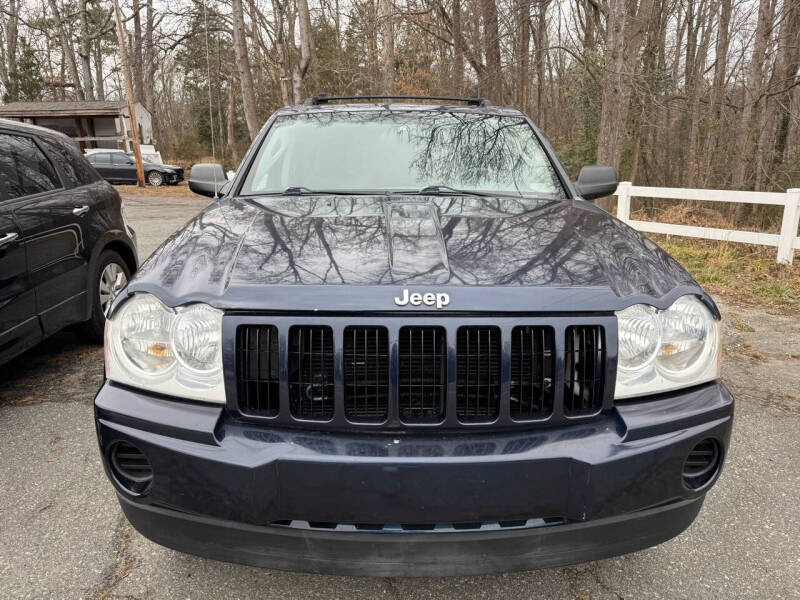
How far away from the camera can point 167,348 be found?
1.83 meters

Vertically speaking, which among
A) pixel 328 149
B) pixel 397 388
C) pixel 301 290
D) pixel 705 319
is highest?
pixel 328 149

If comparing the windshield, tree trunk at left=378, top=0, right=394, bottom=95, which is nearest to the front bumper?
the windshield

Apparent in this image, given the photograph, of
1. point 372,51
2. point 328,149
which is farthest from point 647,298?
point 372,51

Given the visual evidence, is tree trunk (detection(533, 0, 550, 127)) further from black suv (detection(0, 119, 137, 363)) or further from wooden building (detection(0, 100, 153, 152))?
wooden building (detection(0, 100, 153, 152))

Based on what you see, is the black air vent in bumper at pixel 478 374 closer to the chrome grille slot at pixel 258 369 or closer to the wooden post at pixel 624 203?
the chrome grille slot at pixel 258 369

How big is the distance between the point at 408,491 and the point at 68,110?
106 ft

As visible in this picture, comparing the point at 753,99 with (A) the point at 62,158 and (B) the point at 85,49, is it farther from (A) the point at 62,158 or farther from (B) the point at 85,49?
(B) the point at 85,49

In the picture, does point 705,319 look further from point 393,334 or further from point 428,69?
point 428,69

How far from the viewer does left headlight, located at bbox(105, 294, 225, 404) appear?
1773mm

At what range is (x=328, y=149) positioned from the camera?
10.5 feet

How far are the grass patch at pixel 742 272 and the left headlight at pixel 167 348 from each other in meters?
6.39

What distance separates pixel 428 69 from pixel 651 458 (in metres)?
23.8

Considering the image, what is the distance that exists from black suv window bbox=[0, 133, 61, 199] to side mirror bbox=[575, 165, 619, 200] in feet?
11.4

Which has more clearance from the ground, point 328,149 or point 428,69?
point 428,69
